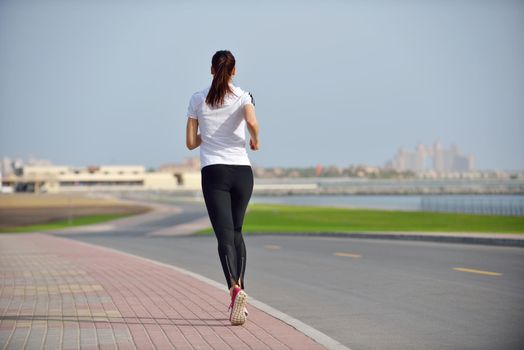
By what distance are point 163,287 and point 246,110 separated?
424 centimetres

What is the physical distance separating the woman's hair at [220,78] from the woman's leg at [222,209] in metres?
0.60

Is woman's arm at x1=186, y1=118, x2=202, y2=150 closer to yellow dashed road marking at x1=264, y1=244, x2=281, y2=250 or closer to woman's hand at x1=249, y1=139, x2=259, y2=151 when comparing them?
woman's hand at x1=249, y1=139, x2=259, y2=151

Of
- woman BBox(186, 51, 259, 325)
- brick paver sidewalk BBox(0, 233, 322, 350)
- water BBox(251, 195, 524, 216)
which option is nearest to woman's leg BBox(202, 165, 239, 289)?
woman BBox(186, 51, 259, 325)

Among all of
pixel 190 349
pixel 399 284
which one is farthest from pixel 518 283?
pixel 190 349

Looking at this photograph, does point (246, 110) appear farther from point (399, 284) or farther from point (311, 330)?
point (399, 284)

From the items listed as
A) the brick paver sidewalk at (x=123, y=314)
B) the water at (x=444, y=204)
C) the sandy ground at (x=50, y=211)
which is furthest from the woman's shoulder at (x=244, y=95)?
the water at (x=444, y=204)

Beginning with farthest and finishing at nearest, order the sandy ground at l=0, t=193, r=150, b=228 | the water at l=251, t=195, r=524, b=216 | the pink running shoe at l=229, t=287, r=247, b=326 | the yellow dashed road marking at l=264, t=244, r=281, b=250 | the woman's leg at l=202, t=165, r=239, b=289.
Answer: the water at l=251, t=195, r=524, b=216
the sandy ground at l=0, t=193, r=150, b=228
the yellow dashed road marking at l=264, t=244, r=281, b=250
the woman's leg at l=202, t=165, r=239, b=289
the pink running shoe at l=229, t=287, r=247, b=326

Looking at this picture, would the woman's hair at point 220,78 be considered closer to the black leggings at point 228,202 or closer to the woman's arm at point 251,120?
the woman's arm at point 251,120

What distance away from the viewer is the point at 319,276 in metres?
13.2

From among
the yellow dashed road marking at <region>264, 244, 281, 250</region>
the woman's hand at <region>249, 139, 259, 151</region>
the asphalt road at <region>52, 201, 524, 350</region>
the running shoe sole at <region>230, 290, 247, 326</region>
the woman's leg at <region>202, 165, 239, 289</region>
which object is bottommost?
the yellow dashed road marking at <region>264, 244, 281, 250</region>

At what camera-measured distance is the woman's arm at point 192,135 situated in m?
7.86

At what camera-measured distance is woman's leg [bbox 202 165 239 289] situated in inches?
301

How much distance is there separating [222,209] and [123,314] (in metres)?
1.71

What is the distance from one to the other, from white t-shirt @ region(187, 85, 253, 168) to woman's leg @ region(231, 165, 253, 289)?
105 mm
